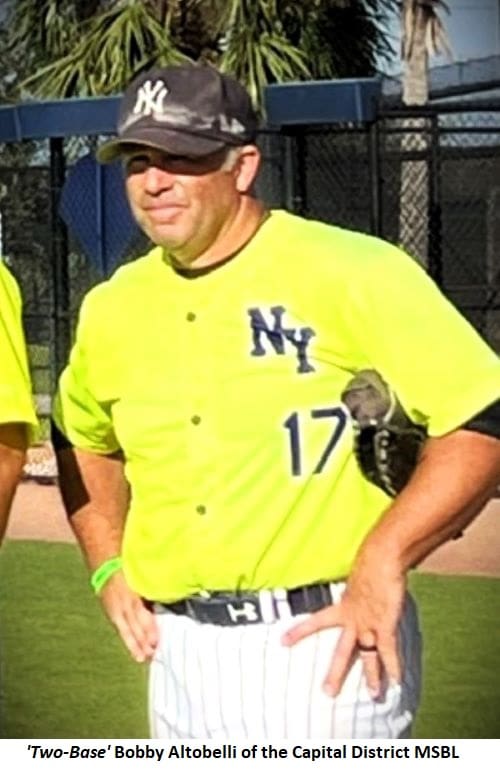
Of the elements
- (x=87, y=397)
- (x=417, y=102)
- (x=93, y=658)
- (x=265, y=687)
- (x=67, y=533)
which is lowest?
(x=93, y=658)

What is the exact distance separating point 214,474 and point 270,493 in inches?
2.0

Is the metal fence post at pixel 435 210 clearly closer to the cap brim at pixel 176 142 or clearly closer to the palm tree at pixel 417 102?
the palm tree at pixel 417 102

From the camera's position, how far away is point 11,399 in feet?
5.09

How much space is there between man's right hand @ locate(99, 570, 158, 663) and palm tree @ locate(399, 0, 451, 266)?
128 centimetres

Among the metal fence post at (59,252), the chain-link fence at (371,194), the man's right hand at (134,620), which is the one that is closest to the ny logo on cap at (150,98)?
the man's right hand at (134,620)

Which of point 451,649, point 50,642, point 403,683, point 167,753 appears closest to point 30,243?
point 50,642

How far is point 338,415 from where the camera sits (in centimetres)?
152

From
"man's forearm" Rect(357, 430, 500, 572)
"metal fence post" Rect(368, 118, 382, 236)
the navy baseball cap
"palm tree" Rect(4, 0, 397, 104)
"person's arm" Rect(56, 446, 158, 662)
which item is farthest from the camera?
"metal fence post" Rect(368, 118, 382, 236)

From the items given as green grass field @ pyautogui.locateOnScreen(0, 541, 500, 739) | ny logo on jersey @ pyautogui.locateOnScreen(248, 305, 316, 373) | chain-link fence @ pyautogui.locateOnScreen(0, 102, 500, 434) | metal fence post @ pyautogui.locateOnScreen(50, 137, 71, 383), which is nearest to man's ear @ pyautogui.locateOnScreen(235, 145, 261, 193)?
ny logo on jersey @ pyautogui.locateOnScreen(248, 305, 316, 373)

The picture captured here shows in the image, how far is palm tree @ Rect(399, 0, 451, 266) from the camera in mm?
2662

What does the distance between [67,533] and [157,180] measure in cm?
174

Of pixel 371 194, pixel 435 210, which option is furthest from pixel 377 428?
pixel 435 210

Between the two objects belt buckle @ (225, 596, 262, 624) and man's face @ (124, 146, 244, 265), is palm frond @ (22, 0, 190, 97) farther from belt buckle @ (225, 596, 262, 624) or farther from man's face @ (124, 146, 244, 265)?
belt buckle @ (225, 596, 262, 624)

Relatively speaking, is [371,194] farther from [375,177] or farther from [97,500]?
[97,500]
